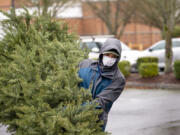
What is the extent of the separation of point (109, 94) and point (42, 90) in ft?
2.47

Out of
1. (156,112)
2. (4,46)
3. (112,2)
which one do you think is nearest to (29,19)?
(4,46)

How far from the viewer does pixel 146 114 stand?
8125 millimetres

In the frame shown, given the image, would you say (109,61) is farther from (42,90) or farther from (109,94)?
(42,90)

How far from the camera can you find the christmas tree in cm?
292

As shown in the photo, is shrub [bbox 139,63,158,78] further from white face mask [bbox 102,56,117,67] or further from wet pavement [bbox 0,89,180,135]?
white face mask [bbox 102,56,117,67]

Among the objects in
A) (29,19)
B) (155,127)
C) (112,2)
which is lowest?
(155,127)

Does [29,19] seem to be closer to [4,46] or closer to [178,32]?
[4,46]

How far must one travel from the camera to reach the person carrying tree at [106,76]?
3.51 metres

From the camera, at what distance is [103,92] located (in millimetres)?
3492

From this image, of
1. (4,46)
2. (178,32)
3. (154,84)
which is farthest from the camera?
(178,32)

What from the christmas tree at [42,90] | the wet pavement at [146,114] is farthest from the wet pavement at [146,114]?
the christmas tree at [42,90]

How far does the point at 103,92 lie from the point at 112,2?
23497 millimetres

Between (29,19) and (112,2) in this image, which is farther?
(112,2)

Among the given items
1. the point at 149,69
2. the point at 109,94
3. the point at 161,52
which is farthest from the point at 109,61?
the point at 161,52
